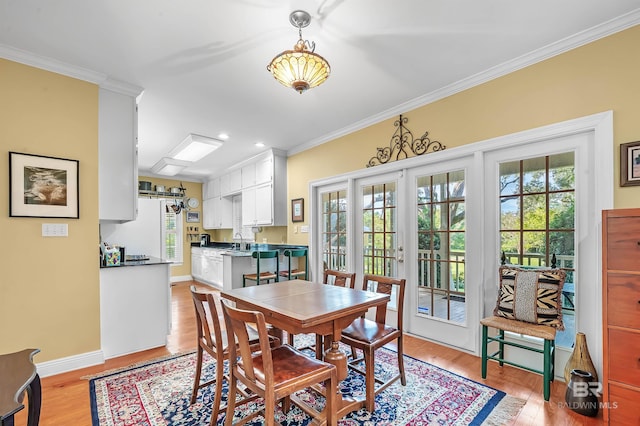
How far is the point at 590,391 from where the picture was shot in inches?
77.4

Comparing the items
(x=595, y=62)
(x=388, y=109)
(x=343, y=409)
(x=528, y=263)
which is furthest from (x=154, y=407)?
(x=595, y=62)

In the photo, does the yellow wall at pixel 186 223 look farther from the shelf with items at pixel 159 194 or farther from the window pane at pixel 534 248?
the window pane at pixel 534 248

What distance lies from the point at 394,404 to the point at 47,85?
373cm

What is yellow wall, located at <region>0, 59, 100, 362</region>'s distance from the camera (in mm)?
2395

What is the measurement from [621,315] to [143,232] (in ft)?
16.5

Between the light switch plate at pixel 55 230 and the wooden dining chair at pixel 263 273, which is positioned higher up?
the light switch plate at pixel 55 230

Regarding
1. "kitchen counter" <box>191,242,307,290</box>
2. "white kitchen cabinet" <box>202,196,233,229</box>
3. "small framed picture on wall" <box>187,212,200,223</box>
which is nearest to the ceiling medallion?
"kitchen counter" <box>191,242,307,290</box>

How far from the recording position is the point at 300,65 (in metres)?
1.89

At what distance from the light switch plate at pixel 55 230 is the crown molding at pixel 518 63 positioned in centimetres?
328

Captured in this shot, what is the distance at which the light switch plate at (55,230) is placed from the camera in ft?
8.31

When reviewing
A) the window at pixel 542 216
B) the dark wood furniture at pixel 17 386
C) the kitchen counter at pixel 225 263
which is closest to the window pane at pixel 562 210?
the window at pixel 542 216

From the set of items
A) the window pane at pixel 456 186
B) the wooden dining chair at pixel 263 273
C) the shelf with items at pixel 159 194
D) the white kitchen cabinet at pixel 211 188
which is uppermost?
the white kitchen cabinet at pixel 211 188

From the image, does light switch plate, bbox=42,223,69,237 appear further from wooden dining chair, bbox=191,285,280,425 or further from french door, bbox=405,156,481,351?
french door, bbox=405,156,481,351

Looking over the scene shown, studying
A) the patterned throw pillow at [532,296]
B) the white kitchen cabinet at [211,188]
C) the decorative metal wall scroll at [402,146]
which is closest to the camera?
the patterned throw pillow at [532,296]
